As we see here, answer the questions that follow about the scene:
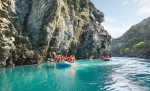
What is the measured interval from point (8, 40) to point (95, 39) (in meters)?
49.7

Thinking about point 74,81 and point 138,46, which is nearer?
point 74,81

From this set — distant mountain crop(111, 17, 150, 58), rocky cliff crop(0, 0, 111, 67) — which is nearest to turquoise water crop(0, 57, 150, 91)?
rocky cliff crop(0, 0, 111, 67)

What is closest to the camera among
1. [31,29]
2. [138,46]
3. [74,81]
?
[74,81]

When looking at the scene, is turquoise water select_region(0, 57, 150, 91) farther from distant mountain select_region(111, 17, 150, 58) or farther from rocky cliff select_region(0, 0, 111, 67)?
distant mountain select_region(111, 17, 150, 58)

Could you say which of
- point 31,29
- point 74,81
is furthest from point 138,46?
point 74,81

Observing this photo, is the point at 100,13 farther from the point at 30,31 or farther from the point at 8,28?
the point at 8,28

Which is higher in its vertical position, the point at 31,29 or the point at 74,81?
the point at 31,29

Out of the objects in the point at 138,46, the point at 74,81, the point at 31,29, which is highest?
the point at 138,46

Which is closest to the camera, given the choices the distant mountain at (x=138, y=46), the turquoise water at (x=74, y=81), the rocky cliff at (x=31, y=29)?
the turquoise water at (x=74, y=81)

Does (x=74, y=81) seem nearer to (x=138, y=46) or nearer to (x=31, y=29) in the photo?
(x=31, y=29)

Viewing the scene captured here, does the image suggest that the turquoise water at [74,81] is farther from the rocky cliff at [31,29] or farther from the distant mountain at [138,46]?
the distant mountain at [138,46]

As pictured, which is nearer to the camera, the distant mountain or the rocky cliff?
the rocky cliff

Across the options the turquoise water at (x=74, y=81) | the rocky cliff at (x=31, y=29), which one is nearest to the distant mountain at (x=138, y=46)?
the rocky cliff at (x=31, y=29)

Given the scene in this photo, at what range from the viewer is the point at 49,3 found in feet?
147
